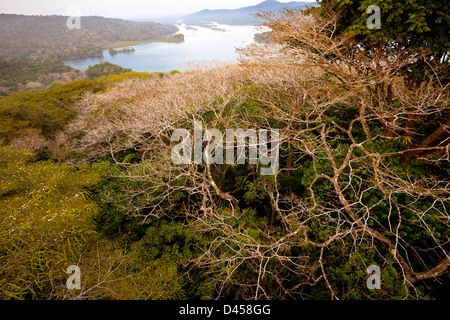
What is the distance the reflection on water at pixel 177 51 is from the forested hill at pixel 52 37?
9.53ft

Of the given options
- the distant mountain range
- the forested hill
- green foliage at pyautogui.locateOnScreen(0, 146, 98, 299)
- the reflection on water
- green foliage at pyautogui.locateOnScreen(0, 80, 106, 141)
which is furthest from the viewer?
the forested hill

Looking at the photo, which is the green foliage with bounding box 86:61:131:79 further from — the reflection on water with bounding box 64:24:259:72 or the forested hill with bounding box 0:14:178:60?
the forested hill with bounding box 0:14:178:60

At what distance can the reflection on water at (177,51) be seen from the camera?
1626 inches

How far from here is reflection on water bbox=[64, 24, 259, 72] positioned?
→ 41.3 m

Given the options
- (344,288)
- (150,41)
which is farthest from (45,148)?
(150,41)

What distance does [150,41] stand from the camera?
64500 mm

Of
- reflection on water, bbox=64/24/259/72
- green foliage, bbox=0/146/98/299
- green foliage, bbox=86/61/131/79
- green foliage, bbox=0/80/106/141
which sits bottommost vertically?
green foliage, bbox=0/146/98/299

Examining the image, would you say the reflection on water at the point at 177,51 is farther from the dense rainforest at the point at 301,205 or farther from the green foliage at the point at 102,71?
the dense rainforest at the point at 301,205

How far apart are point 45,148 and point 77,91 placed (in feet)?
25.1

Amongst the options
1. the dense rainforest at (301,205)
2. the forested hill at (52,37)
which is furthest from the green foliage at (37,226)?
the forested hill at (52,37)

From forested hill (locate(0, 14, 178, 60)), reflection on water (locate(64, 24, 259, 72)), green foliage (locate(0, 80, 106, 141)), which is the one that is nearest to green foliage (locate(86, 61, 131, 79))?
reflection on water (locate(64, 24, 259, 72))

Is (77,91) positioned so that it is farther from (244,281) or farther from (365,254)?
(365,254)

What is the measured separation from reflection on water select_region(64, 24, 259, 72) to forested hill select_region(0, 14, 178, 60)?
9.53 ft
